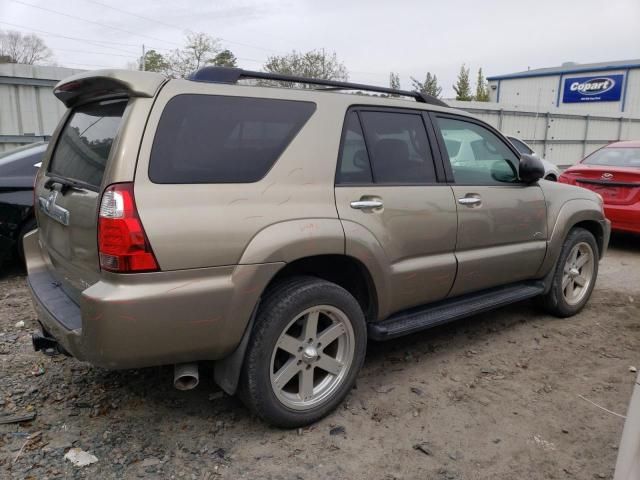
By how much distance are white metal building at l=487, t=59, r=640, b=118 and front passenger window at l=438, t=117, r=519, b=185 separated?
31.2m

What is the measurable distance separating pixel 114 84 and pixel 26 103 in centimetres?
689

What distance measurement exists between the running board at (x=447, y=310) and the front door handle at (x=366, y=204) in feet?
2.42

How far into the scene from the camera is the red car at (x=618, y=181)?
6992 millimetres

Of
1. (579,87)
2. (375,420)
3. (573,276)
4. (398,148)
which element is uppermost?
(579,87)

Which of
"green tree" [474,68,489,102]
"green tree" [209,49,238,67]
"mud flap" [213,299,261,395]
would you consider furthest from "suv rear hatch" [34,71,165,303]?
"green tree" [474,68,489,102]

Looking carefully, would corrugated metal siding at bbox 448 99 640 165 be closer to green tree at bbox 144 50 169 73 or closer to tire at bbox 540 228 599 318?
tire at bbox 540 228 599 318

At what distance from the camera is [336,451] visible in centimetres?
276

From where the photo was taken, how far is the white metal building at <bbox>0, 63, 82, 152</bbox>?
26.7ft

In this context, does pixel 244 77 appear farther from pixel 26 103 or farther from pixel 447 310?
pixel 26 103

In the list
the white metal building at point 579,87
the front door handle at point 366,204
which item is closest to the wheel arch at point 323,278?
the front door handle at point 366,204

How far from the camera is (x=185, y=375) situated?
2557 millimetres

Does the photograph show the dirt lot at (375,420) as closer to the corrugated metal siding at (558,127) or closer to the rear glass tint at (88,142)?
the rear glass tint at (88,142)

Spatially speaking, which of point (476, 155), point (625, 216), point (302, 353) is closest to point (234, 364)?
point (302, 353)

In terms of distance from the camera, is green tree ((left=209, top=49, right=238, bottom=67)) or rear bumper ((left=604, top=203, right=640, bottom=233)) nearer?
rear bumper ((left=604, top=203, right=640, bottom=233))
